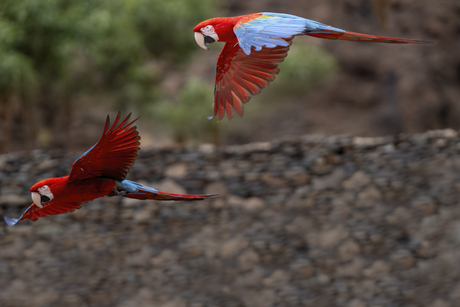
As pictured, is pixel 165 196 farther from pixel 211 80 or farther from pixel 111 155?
pixel 211 80

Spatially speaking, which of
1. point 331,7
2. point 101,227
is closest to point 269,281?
point 101,227

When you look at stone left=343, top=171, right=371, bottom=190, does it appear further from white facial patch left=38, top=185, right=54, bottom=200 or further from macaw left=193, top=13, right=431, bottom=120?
white facial patch left=38, top=185, right=54, bottom=200

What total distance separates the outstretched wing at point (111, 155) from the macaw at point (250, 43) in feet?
0.53

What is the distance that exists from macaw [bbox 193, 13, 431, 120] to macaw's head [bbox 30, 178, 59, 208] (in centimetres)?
31

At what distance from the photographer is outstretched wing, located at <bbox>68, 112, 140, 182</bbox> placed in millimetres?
726

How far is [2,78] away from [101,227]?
6.74ft

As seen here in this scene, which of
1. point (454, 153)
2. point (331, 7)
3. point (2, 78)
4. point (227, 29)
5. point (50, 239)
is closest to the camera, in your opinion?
point (227, 29)

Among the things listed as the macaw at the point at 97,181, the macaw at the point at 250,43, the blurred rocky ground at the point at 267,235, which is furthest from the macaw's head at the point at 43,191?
the blurred rocky ground at the point at 267,235

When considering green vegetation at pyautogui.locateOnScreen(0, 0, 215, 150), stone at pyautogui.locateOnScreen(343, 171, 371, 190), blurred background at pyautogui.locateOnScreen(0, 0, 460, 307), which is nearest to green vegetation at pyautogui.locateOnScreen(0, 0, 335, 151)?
green vegetation at pyautogui.locateOnScreen(0, 0, 215, 150)

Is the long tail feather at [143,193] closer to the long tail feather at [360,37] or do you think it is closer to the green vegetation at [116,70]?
the long tail feather at [360,37]

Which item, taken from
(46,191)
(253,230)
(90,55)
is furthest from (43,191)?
(90,55)

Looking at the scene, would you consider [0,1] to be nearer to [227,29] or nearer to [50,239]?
[227,29]

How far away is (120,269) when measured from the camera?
2.99 meters

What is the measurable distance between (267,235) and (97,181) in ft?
8.19
